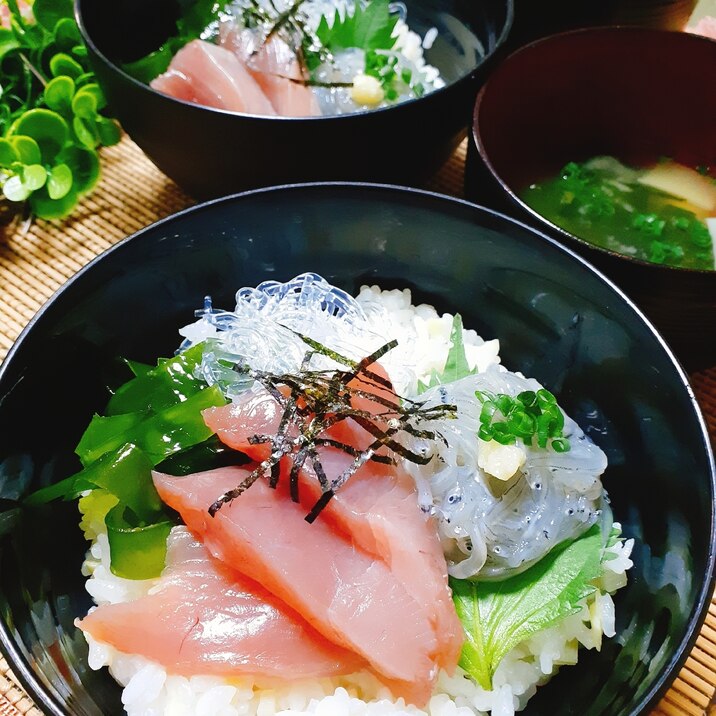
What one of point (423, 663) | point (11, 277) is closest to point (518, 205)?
point (423, 663)

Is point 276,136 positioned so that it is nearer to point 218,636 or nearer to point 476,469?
point 476,469

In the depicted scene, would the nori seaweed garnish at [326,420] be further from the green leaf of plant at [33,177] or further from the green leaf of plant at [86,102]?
the green leaf of plant at [86,102]

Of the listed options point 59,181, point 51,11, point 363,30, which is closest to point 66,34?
point 51,11

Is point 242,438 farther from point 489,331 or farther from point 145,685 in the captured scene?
point 489,331

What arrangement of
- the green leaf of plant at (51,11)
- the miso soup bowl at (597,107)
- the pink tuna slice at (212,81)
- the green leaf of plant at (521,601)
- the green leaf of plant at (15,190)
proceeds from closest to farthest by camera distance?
the green leaf of plant at (521,601) < the miso soup bowl at (597,107) < the pink tuna slice at (212,81) < the green leaf of plant at (15,190) < the green leaf of plant at (51,11)

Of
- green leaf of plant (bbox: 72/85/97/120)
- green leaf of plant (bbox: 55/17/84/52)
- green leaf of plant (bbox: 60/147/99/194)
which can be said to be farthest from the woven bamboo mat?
green leaf of plant (bbox: 55/17/84/52)

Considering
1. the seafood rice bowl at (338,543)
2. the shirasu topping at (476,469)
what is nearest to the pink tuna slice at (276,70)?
the shirasu topping at (476,469)

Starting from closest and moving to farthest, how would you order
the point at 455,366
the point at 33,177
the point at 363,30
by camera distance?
the point at 455,366 < the point at 33,177 < the point at 363,30
